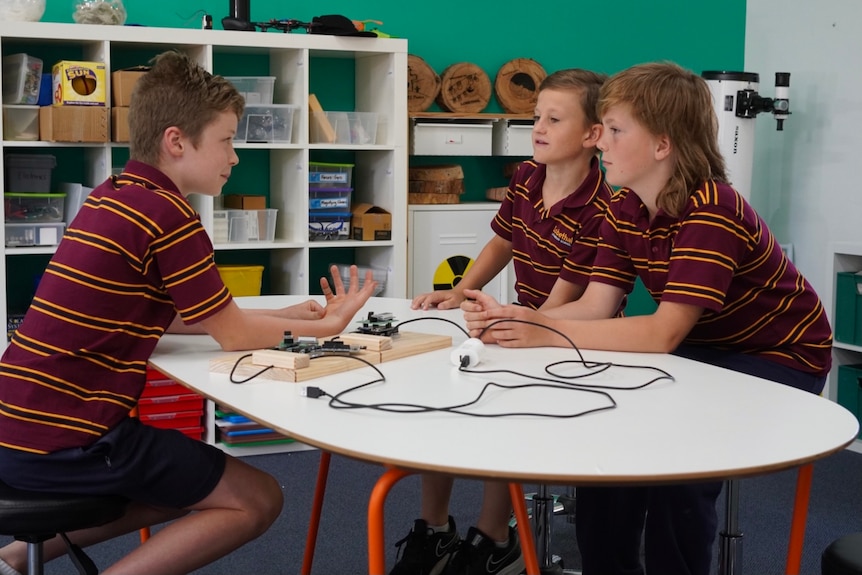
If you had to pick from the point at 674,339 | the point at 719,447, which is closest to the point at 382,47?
the point at 674,339

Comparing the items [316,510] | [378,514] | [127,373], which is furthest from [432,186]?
[378,514]

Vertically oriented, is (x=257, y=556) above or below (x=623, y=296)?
below

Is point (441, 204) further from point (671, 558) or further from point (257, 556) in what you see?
point (671, 558)

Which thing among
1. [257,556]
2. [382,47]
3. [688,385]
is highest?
[382,47]

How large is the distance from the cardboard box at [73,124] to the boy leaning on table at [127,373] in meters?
1.58

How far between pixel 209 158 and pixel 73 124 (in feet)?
5.26

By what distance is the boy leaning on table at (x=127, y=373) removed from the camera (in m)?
1.65

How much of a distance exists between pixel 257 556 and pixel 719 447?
1696mm

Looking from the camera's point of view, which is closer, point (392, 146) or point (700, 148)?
point (700, 148)

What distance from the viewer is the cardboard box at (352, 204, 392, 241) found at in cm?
380

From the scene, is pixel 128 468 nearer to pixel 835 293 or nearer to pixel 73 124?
pixel 73 124

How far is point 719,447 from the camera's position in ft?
4.25

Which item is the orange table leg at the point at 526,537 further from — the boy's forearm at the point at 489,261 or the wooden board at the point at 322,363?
the boy's forearm at the point at 489,261

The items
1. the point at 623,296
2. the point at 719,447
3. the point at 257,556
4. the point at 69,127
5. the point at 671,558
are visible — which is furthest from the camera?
the point at 69,127
